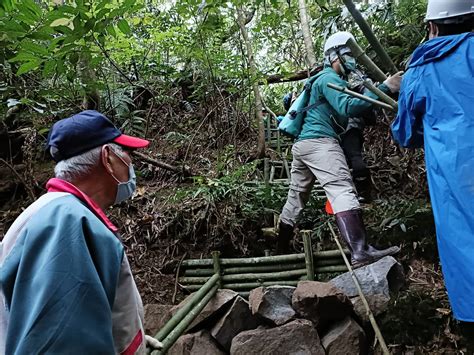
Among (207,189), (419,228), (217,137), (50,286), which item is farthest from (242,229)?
(50,286)

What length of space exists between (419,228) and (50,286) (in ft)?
11.7

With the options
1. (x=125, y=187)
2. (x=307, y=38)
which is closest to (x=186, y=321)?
(x=125, y=187)

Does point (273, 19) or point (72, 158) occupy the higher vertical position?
point (273, 19)

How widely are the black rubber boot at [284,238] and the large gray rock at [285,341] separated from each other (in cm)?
101

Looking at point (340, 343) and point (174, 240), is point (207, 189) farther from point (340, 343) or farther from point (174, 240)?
point (340, 343)

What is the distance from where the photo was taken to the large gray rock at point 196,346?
3.81m

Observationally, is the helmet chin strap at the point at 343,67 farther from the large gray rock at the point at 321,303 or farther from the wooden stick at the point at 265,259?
the large gray rock at the point at 321,303

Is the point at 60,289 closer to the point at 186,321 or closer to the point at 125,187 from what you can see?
the point at 125,187

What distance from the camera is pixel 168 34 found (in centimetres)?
592

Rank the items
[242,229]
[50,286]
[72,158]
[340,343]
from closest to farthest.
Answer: [50,286]
[72,158]
[340,343]
[242,229]

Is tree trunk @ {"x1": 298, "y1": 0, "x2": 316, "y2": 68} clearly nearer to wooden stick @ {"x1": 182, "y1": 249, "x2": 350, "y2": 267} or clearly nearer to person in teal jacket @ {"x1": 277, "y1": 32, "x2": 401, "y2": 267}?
person in teal jacket @ {"x1": 277, "y1": 32, "x2": 401, "y2": 267}

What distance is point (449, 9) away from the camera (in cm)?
239

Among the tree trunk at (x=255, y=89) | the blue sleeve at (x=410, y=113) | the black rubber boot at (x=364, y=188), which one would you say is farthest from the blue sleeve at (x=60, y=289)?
the tree trunk at (x=255, y=89)

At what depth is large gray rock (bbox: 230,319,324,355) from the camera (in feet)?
11.3
